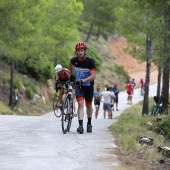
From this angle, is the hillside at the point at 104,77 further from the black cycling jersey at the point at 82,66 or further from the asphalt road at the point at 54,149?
the black cycling jersey at the point at 82,66

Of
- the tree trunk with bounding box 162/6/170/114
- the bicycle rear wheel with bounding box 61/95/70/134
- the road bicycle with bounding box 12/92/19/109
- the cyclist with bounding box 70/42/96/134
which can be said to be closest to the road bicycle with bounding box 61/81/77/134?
the bicycle rear wheel with bounding box 61/95/70/134

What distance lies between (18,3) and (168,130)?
418 inches

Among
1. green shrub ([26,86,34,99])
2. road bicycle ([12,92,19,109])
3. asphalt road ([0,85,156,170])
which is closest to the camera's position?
asphalt road ([0,85,156,170])

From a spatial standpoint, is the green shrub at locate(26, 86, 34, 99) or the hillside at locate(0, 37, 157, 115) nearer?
the hillside at locate(0, 37, 157, 115)

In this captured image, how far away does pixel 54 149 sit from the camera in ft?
25.6

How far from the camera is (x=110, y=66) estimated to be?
59.4m

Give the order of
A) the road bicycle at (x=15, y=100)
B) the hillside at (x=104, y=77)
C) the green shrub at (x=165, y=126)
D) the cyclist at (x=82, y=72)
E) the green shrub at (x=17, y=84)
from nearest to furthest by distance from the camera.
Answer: the cyclist at (x=82, y=72) → the green shrub at (x=165, y=126) → the road bicycle at (x=15, y=100) → the hillside at (x=104, y=77) → the green shrub at (x=17, y=84)

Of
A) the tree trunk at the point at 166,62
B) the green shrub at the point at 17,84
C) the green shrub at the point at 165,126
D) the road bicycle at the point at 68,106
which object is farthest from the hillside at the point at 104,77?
the road bicycle at the point at 68,106

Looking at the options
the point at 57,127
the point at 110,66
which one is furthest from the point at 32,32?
the point at 110,66

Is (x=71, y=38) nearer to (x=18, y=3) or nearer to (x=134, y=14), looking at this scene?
(x=134, y=14)

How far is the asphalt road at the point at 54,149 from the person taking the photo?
6551 millimetres

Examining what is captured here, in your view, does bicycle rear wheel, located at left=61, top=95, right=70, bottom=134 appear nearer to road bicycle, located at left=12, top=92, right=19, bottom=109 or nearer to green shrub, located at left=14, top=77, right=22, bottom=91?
road bicycle, located at left=12, top=92, right=19, bottom=109

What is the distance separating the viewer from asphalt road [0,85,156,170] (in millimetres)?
6551

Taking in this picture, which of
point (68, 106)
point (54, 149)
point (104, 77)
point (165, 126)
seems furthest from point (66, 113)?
point (104, 77)
